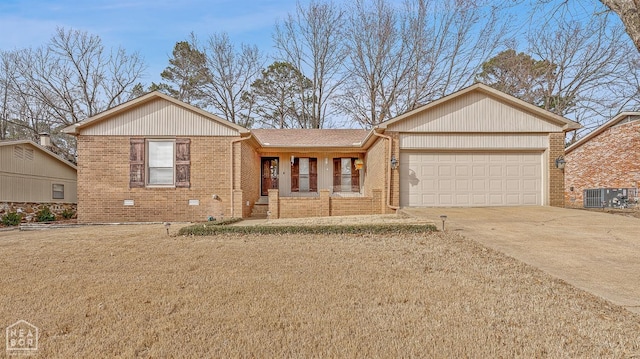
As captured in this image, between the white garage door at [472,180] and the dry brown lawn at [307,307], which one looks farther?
the white garage door at [472,180]

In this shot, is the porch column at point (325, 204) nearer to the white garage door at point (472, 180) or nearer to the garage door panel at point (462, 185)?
the white garage door at point (472, 180)

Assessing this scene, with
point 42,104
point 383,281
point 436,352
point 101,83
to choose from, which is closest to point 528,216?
point 383,281

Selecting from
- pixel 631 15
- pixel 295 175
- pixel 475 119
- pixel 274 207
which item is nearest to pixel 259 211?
pixel 274 207

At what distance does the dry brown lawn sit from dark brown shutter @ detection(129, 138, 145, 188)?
6469mm

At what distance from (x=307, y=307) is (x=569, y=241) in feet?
20.2

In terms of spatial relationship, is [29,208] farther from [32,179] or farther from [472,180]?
[472,180]

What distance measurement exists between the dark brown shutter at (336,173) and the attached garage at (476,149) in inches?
199

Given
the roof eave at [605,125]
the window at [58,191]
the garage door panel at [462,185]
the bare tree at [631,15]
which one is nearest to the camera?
the bare tree at [631,15]

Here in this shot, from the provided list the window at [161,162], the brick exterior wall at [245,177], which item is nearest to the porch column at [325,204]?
the brick exterior wall at [245,177]

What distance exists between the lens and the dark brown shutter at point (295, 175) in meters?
17.4

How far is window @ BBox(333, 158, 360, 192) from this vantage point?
17.5 metres

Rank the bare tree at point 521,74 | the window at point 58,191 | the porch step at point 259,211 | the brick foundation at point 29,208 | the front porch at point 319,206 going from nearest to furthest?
the front porch at point 319,206, the brick foundation at point 29,208, the porch step at point 259,211, the window at point 58,191, the bare tree at point 521,74

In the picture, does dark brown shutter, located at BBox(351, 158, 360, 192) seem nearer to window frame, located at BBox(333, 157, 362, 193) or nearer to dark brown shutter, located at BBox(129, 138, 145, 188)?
window frame, located at BBox(333, 157, 362, 193)

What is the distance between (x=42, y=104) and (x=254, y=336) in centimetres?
2980
